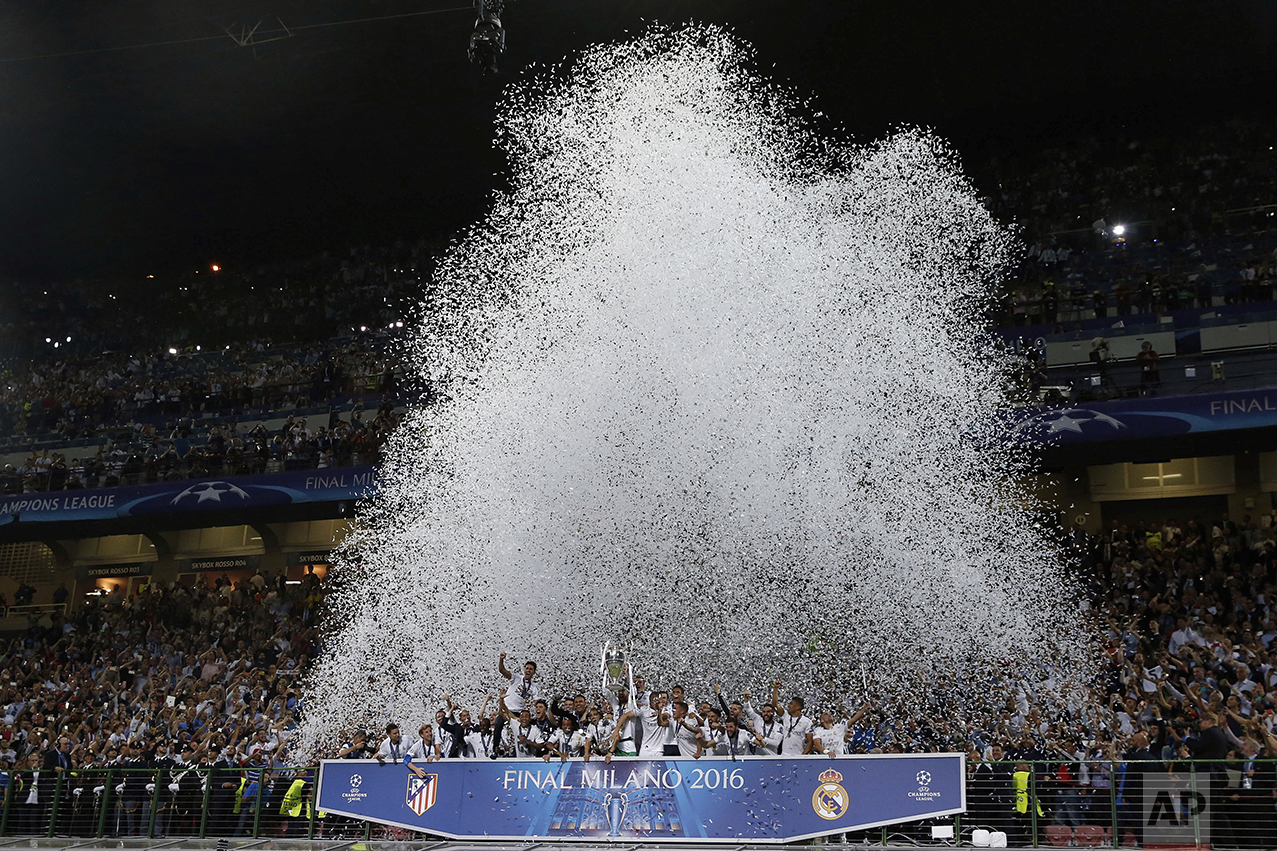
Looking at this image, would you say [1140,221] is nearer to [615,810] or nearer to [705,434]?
[705,434]

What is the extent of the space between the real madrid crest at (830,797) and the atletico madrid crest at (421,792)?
14.4 feet

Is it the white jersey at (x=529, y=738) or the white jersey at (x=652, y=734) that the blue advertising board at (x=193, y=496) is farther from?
the white jersey at (x=652, y=734)

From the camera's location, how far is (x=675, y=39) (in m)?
21.0

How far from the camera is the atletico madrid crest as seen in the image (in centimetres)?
1245

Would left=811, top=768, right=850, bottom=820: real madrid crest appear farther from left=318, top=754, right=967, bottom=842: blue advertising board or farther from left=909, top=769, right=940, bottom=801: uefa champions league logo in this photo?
left=909, top=769, right=940, bottom=801: uefa champions league logo

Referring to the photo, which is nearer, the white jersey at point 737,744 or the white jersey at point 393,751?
Result: the white jersey at point 737,744

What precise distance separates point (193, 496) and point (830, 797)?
823 inches

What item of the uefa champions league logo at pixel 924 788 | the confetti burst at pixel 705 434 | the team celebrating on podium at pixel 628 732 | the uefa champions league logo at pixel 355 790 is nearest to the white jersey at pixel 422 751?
the team celebrating on podium at pixel 628 732

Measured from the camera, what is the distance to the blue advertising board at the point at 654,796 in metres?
10.8

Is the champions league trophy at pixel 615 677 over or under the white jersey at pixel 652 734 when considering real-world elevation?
over

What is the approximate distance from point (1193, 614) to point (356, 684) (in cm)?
1450

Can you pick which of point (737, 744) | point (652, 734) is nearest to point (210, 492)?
point (652, 734)

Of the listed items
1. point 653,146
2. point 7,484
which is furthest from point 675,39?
point 7,484

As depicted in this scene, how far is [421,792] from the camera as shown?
1251cm
